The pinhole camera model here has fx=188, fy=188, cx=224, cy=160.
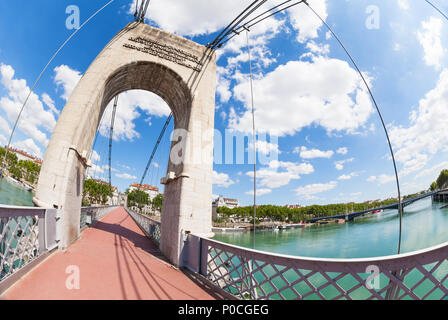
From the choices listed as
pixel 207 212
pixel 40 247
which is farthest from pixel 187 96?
pixel 40 247

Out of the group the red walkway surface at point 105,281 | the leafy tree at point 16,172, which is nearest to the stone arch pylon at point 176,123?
the red walkway surface at point 105,281

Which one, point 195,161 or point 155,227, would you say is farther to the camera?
point 155,227

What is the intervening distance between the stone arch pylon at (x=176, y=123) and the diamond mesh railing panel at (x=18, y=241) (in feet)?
3.47

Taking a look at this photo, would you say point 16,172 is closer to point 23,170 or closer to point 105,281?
point 23,170

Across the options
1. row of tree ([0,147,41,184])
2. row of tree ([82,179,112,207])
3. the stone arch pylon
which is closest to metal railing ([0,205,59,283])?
the stone arch pylon

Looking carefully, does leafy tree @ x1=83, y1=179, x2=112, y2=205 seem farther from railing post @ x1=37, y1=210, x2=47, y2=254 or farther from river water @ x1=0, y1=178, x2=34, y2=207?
railing post @ x1=37, y1=210, x2=47, y2=254

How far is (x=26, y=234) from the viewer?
3.60m

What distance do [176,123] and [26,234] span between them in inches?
199

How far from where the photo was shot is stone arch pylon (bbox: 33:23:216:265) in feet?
16.1

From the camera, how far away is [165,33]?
269 inches

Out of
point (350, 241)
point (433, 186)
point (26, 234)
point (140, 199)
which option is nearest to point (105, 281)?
point (26, 234)

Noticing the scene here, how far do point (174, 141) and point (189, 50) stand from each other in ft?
11.2
